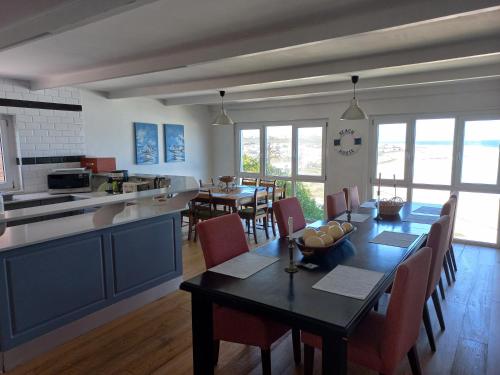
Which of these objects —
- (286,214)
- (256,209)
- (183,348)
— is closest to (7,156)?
(256,209)

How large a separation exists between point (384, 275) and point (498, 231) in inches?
158

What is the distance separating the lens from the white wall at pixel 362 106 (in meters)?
4.79

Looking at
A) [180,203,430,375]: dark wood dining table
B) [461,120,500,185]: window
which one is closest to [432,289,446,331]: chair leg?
[180,203,430,375]: dark wood dining table

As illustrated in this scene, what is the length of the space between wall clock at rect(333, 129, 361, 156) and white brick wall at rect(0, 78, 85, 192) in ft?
13.4

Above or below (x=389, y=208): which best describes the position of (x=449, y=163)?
above

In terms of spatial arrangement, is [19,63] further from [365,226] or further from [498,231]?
[498,231]

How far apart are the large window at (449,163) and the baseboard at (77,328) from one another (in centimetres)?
397

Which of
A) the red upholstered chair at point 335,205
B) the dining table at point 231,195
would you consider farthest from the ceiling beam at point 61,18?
the dining table at point 231,195

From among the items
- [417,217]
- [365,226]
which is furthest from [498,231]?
[365,226]

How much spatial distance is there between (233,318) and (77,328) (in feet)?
4.80

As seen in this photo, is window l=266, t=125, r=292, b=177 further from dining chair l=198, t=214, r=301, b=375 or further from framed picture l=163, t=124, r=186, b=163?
dining chair l=198, t=214, r=301, b=375

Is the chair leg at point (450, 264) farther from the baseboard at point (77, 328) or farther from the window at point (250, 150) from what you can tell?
the window at point (250, 150)

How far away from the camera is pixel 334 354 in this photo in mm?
1449

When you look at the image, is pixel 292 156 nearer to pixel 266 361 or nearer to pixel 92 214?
pixel 92 214
